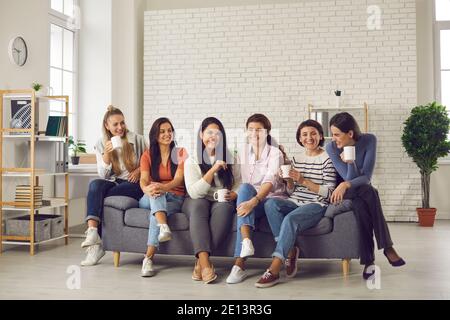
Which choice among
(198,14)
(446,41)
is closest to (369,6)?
(446,41)

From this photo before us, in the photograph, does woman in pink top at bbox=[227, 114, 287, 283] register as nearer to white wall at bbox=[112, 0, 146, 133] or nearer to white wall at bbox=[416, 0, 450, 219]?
white wall at bbox=[112, 0, 146, 133]

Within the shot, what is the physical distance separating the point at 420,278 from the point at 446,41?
4.56 m

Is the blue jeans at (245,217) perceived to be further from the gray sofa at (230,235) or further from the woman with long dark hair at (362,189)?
the woman with long dark hair at (362,189)

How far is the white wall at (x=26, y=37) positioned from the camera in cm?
473

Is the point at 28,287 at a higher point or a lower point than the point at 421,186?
lower

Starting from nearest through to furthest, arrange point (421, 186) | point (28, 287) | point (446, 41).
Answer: point (28, 287) → point (421, 186) → point (446, 41)

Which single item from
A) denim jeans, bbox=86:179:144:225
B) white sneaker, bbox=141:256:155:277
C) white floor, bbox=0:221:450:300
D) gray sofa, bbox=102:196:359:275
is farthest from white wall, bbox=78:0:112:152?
white sneaker, bbox=141:256:155:277

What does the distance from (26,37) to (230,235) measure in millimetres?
2928

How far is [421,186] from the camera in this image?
21.7 feet

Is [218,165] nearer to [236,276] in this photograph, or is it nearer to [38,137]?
[236,276]

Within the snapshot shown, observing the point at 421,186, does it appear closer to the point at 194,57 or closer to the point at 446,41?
the point at 446,41

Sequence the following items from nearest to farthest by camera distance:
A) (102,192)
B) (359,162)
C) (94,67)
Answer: (359,162)
(102,192)
(94,67)

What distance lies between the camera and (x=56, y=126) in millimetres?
4855

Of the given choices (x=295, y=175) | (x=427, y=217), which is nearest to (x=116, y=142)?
(x=295, y=175)
